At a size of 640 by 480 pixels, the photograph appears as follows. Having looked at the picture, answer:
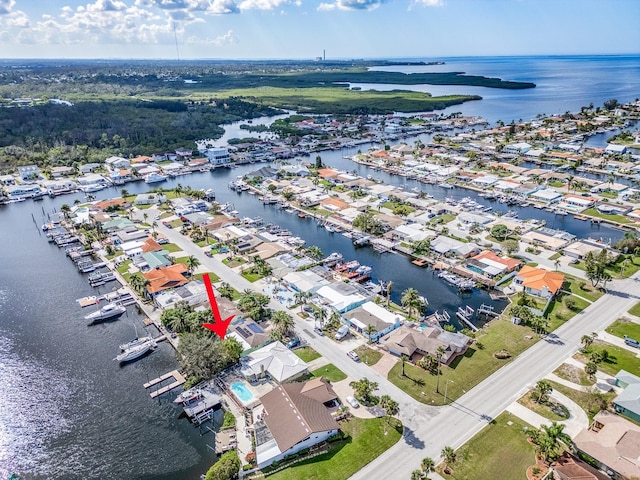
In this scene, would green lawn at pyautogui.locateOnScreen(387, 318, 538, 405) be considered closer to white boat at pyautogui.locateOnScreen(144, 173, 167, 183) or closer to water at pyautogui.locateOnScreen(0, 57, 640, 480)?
water at pyautogui.locateOnScreen(0, 57, 640, 480)

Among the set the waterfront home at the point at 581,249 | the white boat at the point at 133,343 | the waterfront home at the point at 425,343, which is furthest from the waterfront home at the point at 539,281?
the white boat at the point at 133,343

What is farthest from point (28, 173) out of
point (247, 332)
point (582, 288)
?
point (582, 288)

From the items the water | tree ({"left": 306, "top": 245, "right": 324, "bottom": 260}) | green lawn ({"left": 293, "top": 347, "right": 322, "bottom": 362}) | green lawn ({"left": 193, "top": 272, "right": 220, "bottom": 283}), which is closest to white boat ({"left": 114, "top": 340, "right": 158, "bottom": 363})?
the water

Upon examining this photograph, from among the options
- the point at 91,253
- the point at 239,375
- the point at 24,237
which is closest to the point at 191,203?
the point at 91,253

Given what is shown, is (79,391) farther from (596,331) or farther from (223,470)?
(596,331)

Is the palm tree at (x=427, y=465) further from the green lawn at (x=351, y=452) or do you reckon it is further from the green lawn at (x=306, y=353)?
the green lawn at (x=306, y=353)

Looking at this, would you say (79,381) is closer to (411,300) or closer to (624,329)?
(411,300)
